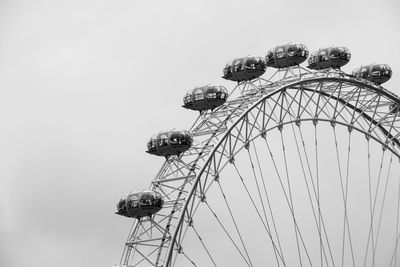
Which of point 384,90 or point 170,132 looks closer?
point 170,132

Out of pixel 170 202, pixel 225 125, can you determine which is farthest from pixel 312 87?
pixel 170 202

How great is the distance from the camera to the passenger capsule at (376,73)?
58188 mm

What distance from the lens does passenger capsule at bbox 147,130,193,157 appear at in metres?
48.5

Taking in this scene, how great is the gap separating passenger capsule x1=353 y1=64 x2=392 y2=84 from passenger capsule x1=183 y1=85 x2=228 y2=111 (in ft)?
33.3

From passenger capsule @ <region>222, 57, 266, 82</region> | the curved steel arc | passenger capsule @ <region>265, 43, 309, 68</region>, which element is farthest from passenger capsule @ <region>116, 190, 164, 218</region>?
passenger capsule @ <region>265, 43, 309, 68</region>

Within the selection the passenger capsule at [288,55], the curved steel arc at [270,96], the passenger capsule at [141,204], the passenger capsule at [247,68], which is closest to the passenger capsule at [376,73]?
the curved steel arc at [270,96]

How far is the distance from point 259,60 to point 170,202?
7.06m

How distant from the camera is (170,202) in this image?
49.0 m

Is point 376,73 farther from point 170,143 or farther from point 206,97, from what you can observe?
point 170,143

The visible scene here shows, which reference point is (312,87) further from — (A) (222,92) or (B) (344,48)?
(A) (222,92)

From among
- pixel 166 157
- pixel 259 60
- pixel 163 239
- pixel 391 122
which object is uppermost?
pixel 391 122

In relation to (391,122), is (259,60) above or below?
below

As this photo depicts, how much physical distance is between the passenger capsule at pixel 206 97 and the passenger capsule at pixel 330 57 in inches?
264

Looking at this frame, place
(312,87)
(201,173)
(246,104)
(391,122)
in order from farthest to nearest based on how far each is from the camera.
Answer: (391,122) < (312,87) < (246,104) < (201,173)
